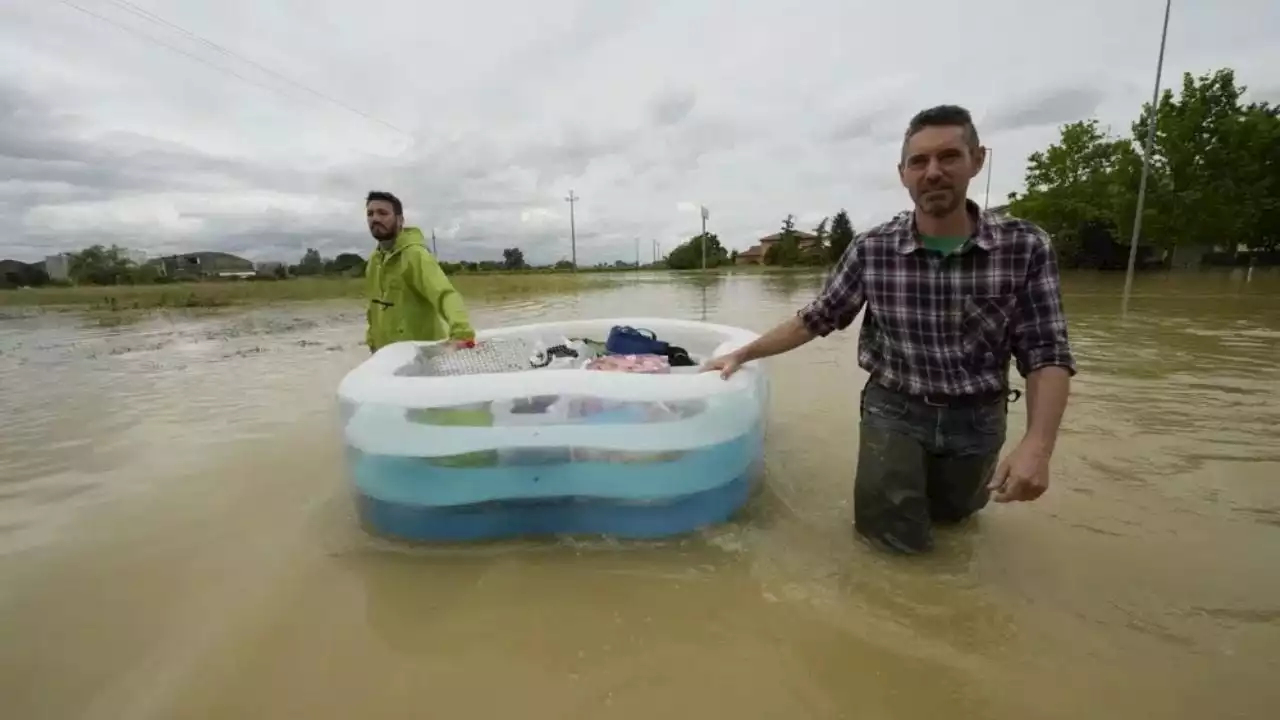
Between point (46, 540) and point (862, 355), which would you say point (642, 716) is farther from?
point (46, 540)

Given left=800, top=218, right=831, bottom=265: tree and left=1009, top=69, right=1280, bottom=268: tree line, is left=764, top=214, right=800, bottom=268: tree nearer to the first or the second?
left=800, top=218, right=831, bottom=265: tree

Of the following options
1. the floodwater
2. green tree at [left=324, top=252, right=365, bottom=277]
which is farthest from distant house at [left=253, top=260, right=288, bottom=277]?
the floodwater

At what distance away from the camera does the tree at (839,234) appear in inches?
2164

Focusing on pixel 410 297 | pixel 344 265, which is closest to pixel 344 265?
pixel 344 265

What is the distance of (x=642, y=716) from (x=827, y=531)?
1.37 metres

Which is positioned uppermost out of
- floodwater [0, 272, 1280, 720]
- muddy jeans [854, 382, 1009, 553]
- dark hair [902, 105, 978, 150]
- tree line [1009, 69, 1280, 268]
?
tree line [1009, 69, 1280, 268]

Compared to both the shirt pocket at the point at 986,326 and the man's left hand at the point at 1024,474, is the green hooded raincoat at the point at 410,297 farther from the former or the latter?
the man's left hand at the point at 1024,474

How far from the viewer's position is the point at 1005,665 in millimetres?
1756

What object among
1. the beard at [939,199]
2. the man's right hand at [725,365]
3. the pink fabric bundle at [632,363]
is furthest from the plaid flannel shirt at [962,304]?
Result: the pink fabric bundle at [632,363]

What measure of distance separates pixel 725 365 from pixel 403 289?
87.2 inches

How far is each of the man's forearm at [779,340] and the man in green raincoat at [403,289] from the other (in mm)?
1628

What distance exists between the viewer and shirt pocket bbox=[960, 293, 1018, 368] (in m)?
2.14

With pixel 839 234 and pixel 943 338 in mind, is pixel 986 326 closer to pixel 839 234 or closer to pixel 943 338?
pixel 943 338

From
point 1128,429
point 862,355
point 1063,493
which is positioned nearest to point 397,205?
point 862,355
